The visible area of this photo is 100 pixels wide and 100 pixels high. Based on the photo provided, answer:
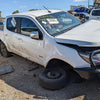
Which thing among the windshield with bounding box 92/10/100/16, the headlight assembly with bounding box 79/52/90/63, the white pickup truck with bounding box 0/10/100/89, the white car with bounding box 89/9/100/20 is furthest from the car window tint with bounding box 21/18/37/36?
the windshield with bounding box 92/10/100/16

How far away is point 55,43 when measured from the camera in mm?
3049

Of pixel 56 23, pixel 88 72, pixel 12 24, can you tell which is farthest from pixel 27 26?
pixel 88 72

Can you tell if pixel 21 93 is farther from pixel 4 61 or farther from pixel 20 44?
pixel 4 61

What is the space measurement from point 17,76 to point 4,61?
1561 mm

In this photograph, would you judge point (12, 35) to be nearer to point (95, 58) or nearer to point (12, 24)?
point (12, 24)

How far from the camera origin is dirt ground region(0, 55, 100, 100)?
9.83 feet

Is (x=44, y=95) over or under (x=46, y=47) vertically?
under

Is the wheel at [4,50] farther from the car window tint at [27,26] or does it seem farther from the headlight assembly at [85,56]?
the headlight assembly at [85,56]

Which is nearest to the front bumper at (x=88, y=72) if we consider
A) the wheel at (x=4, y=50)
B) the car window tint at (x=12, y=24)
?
the car window tint at (x=12, y=24)

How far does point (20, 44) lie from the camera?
4.22 meters

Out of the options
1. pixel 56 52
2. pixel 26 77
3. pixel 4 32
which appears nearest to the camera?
pixel 56 52

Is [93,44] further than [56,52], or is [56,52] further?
[56,52]

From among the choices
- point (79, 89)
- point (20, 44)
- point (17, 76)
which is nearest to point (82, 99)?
point (79, 89)

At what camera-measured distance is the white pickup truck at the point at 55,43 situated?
2600mm
